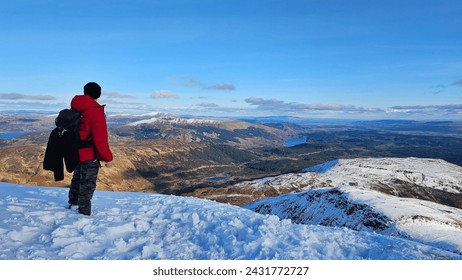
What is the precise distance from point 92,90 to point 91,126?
131 centimetres

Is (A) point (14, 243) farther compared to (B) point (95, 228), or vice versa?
(B) point (95, 228)

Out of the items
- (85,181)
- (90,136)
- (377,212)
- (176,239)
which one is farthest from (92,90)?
(377,212)

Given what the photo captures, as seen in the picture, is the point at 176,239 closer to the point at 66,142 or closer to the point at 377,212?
the point at 66,142

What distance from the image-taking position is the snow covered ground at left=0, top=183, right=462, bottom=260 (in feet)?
28.2

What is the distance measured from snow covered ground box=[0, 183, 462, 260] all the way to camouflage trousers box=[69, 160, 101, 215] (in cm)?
44

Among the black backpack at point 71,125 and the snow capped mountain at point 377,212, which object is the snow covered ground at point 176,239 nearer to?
the black backpack at point 71,125

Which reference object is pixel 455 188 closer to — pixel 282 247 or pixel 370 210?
pixel 370 210

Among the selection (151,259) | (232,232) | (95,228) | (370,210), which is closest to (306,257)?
(232,232)

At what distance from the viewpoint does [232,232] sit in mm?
10266

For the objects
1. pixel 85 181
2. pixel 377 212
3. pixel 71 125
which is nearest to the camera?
pixel 71 125

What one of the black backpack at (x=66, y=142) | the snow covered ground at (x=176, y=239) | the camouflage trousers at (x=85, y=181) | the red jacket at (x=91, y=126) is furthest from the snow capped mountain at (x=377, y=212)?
the black backpack at (x=66, y=142)

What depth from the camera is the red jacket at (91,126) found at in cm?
1038

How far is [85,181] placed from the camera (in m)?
11.0
